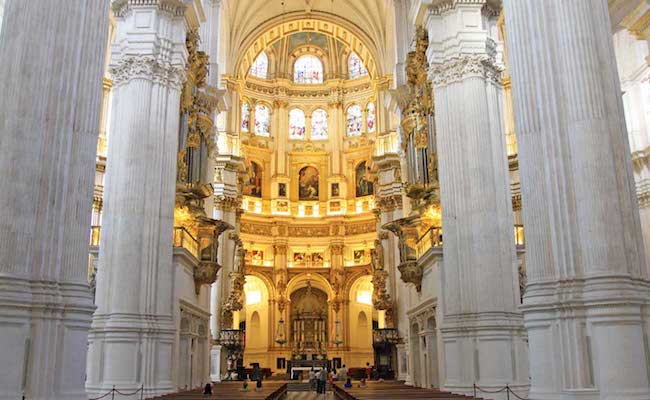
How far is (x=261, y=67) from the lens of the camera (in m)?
45.6

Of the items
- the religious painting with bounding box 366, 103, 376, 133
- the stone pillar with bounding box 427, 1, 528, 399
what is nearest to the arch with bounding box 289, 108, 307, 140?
the religious painting with bounding box 366, 103, 376, 133

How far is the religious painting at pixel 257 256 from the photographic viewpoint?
42.2 metres

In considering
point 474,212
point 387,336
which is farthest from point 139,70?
point 387,336

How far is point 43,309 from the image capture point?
8.77 metres

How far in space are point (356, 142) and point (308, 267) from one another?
371 inches

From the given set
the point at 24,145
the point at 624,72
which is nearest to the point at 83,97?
the point at 24,145

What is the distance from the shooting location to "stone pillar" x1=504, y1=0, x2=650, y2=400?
869 centimetres

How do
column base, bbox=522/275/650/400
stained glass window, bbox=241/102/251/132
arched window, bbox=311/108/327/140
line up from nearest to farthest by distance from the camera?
column base, bbox=522/275/650/400, stained glass window, bbox=241/102/251/132, arched window, bbox=311/108/327/140

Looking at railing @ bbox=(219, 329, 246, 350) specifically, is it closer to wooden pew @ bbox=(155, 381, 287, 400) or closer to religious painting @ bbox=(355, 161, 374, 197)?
wooden pew @ bbox=(155, 381, 287, 400)

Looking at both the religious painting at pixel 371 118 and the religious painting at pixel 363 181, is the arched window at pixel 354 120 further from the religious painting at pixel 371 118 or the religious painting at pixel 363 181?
the religious painting at pixel 363 181

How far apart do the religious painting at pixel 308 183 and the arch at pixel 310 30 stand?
7.80 m

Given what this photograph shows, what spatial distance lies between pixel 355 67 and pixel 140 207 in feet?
103

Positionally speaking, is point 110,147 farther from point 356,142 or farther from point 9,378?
point 356,142

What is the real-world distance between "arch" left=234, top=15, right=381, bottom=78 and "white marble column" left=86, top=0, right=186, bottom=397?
21198mm
